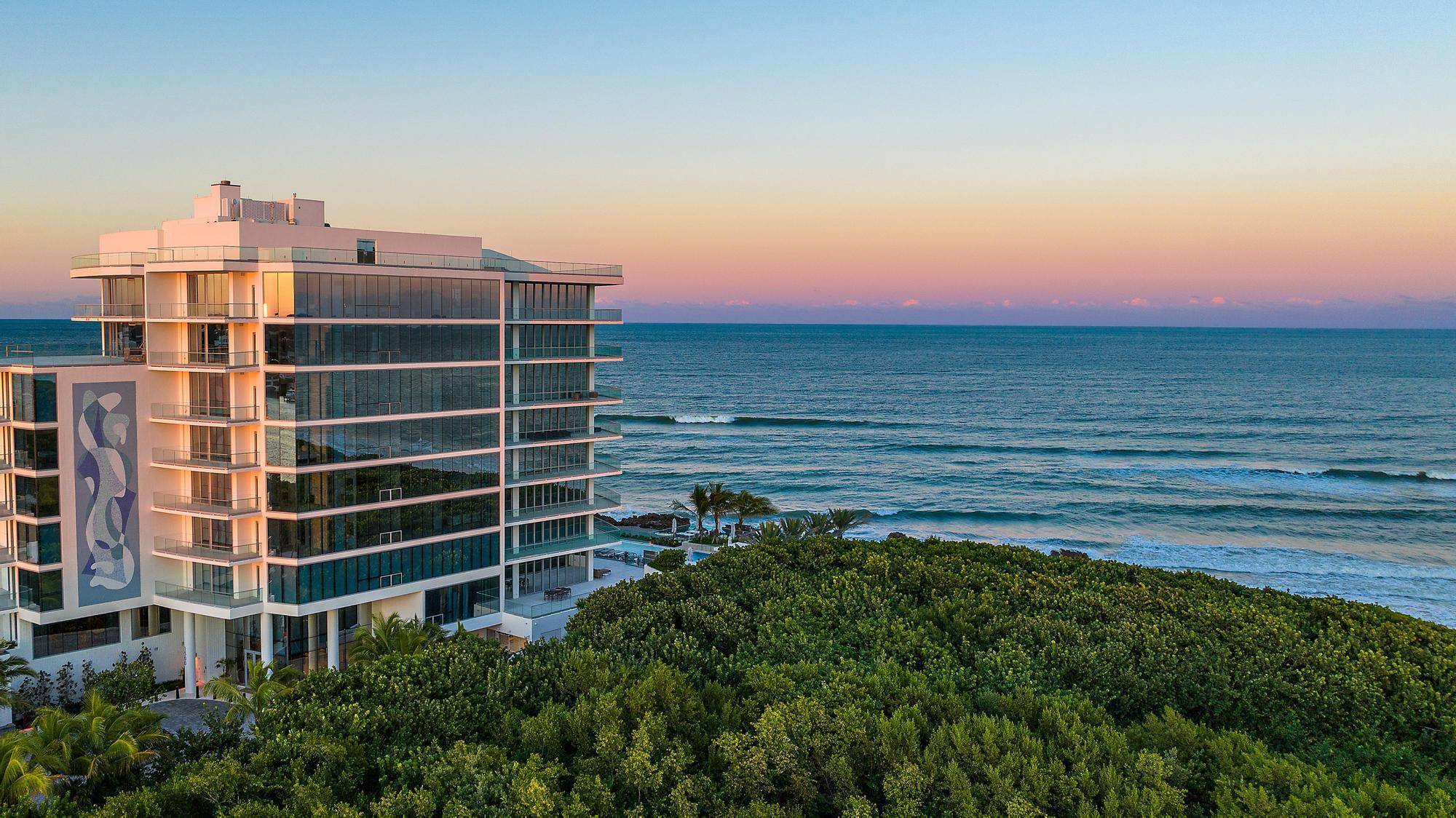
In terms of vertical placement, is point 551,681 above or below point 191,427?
below

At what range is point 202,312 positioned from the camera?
127 feet

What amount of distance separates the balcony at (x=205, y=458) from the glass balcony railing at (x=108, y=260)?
8472mm

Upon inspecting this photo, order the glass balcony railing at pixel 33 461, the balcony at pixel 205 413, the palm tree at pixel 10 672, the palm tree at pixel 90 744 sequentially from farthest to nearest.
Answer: the balcony at pixel 205 413 < the glass balcony railing at pixel 33 461 < the palm tree at pixel 10 672 < the palm tree at pixel 90 744

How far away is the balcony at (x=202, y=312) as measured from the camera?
123 feet

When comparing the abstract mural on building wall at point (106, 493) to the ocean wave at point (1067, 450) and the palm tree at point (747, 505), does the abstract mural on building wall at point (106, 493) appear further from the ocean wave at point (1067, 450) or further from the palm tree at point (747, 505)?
the ocean wave at point (1067, 450)

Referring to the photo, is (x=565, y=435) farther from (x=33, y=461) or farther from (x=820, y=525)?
(x=33, y=461)

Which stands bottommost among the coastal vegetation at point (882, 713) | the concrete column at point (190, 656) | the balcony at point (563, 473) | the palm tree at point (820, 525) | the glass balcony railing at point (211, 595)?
the concrete column at point (190, 656)

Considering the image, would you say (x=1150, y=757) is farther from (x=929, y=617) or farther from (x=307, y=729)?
(x=307, y=729)

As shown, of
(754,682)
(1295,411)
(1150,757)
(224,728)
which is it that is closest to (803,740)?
(754,682)

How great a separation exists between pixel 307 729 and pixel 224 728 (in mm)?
3825

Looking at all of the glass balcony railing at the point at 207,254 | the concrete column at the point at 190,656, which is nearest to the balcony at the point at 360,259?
the glass balcony railing at the point at 207,254

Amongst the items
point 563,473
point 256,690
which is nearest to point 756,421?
point 563,473

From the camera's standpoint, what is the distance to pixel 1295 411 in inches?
5226

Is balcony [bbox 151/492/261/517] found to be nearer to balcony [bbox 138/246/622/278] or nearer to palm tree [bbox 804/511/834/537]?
balcony [bbox 138/246/622/278]
